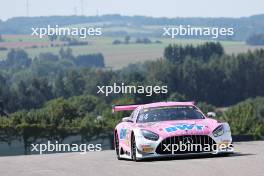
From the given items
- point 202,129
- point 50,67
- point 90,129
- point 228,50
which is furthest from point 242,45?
point 202,129

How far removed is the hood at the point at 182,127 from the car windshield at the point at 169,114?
402 mm

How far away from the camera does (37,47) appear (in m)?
135

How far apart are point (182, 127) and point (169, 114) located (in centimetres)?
96

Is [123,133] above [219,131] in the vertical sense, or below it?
below

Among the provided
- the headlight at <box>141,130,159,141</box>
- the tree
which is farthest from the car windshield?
the tree

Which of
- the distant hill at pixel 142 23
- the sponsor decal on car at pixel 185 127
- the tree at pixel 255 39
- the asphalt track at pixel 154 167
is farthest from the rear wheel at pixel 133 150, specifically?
the tree at pixel 255 39

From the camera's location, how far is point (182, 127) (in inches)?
661

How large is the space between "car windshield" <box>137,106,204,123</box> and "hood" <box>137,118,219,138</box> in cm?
40

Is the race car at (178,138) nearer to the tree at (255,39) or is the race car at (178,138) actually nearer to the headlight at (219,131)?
the headlight at (219,131)

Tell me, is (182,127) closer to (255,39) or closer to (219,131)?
(219,131)

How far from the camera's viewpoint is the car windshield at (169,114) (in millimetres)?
17641

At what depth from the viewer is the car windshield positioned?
695 inches

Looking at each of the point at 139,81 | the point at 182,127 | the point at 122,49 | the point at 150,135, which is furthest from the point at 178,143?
the point at 122,49

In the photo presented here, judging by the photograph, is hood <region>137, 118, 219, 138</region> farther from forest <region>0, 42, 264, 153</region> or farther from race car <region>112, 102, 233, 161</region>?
forest <region>0, 42, 264, 153</region>
